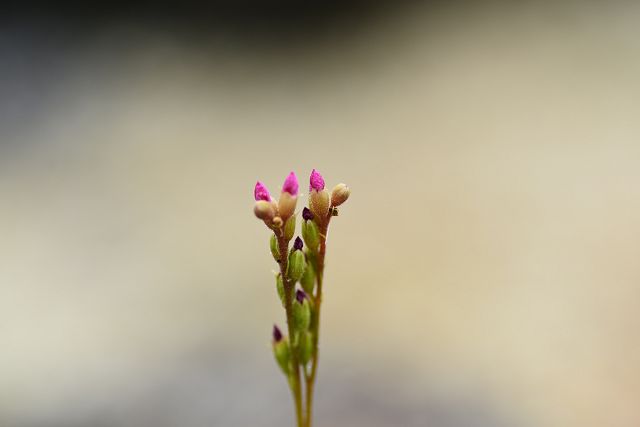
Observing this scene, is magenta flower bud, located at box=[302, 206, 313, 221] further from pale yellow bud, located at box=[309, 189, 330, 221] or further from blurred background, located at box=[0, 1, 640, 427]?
blurred background, located at box=[0, 1, 640, 427]

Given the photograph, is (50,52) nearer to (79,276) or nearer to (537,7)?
(79,276)

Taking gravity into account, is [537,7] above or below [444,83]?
above

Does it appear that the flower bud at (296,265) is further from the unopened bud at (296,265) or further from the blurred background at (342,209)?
the blurred background at (342,209)

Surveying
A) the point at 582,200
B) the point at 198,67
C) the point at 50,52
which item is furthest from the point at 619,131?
the point at 50,52

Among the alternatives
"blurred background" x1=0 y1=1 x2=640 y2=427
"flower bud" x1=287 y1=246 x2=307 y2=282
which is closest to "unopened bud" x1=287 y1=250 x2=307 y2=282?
"flower bud" x1=287 y1=246 x2=307 y2=282

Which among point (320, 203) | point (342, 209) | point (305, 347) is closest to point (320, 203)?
point (320, 203)

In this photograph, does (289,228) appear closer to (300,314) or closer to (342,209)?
(300,314)
